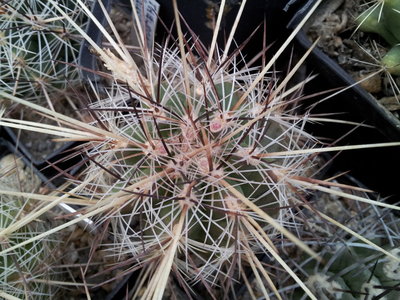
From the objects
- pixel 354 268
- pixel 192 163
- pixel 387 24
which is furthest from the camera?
pixel 387 24

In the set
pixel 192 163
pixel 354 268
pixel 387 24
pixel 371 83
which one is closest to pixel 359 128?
pixel 371 83

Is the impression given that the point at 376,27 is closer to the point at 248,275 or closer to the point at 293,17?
the point at 293,17

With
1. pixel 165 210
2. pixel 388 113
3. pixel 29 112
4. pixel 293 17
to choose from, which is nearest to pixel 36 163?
pixel 29 112

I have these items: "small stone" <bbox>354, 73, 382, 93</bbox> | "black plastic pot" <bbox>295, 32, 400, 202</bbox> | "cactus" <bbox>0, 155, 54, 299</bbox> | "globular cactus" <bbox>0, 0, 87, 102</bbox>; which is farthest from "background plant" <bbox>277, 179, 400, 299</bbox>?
"globular cactus" <bbox>0, 0, 87, 102</bbox>

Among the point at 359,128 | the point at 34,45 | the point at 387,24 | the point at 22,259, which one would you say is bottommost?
the point at 22,259

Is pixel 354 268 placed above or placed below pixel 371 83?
below

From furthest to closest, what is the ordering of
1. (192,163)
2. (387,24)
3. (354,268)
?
(387,24) < (354,268) < (192,163)

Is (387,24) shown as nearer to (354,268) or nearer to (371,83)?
(371,83)
